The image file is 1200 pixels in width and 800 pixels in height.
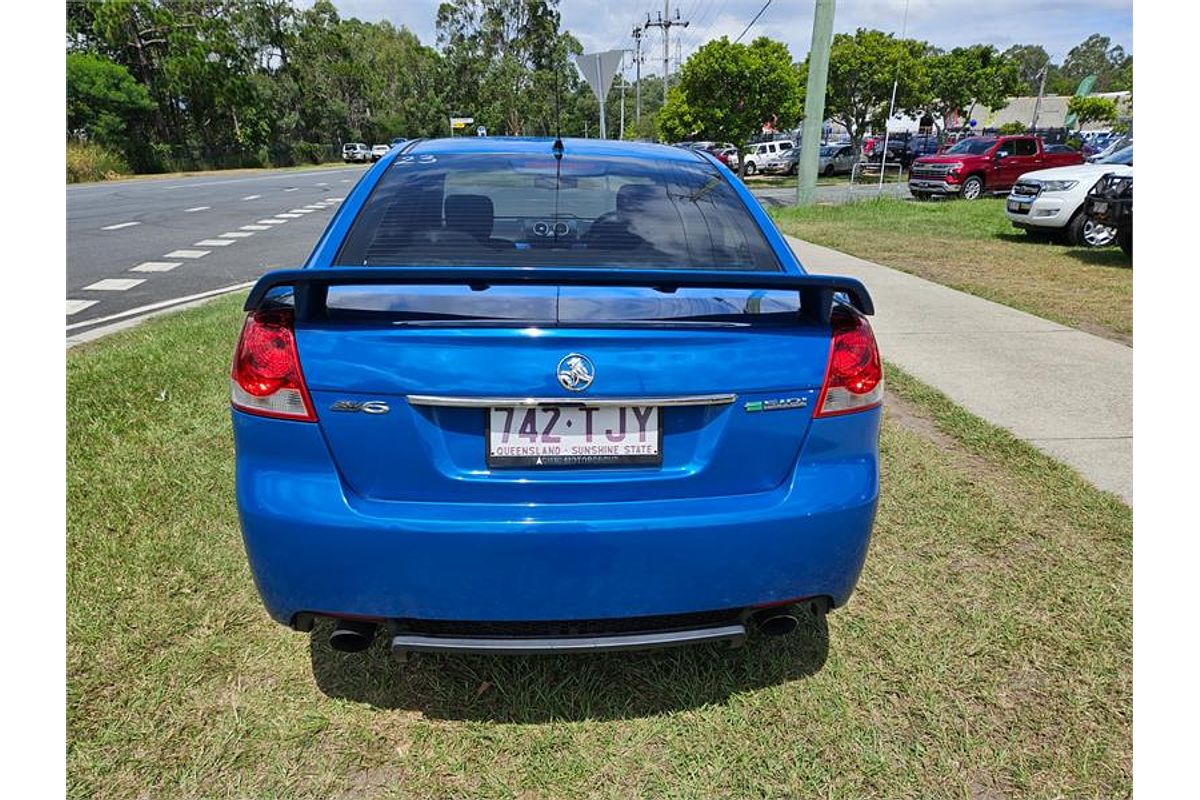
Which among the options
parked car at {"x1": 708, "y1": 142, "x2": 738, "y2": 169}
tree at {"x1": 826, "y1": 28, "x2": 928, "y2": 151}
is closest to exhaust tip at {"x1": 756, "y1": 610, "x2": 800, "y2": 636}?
parked car at {"x1": 708, "y1": 142, "x2": 738, "y2": 169}

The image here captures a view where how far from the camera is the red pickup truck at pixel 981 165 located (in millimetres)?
20422

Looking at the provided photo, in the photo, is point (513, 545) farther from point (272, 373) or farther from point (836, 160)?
point (836, 160)

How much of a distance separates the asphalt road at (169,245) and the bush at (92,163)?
1318cm

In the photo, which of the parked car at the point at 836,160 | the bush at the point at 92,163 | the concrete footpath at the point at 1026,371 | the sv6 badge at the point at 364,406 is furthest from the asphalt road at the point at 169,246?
the parked car at the point at 836,160

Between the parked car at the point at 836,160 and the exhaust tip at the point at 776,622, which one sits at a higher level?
the parked car at the point at 836,160

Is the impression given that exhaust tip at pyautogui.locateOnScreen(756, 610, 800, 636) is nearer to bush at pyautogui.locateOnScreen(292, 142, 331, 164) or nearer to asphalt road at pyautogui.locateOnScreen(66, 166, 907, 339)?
asphalt road at pyautogui.locateOnScreen(66, 166, 907, 339)

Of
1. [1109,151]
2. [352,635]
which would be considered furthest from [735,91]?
[352,635]

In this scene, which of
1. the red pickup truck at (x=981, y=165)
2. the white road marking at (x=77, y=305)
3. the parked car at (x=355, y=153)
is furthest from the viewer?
the parked car at (x=355, y=153)

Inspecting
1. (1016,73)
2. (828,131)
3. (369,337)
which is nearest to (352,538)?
(369,337)

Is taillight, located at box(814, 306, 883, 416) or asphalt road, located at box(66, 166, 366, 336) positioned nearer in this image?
taillight, located at box(814, 306, 883, 416)

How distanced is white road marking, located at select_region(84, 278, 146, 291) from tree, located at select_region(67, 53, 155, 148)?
35.8m

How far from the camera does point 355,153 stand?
2341 inches

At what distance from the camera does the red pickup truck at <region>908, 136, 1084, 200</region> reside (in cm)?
2042

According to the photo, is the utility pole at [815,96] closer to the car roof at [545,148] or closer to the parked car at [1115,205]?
the parked car at [1115,205]
